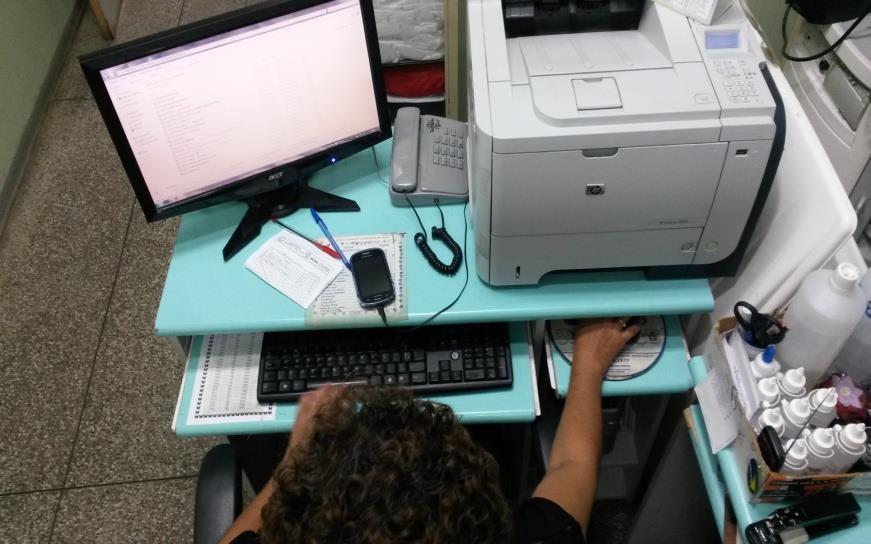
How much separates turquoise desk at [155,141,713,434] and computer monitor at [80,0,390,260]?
0.07 m

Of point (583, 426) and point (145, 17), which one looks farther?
point (145, 17)

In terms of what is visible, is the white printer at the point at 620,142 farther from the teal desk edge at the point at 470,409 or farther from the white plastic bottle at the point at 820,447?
the white plastic bottle at the point at 820,447

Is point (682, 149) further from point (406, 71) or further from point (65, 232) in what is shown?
point (65, 232)

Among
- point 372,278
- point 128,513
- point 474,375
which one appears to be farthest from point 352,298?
point 128,513

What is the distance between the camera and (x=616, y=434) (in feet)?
4.94

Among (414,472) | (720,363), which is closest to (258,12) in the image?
(414,472)

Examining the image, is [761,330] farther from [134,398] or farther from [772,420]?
[134,398]

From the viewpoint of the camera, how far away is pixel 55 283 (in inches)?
89.0

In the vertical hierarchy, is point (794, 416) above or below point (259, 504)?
above

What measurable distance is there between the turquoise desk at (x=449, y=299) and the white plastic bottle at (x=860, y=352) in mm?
220

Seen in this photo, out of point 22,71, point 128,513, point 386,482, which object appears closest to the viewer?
point 386,482

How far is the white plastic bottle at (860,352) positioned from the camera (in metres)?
0.95

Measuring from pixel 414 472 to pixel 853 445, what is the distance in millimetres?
563

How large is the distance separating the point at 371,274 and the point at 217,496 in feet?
1.49
